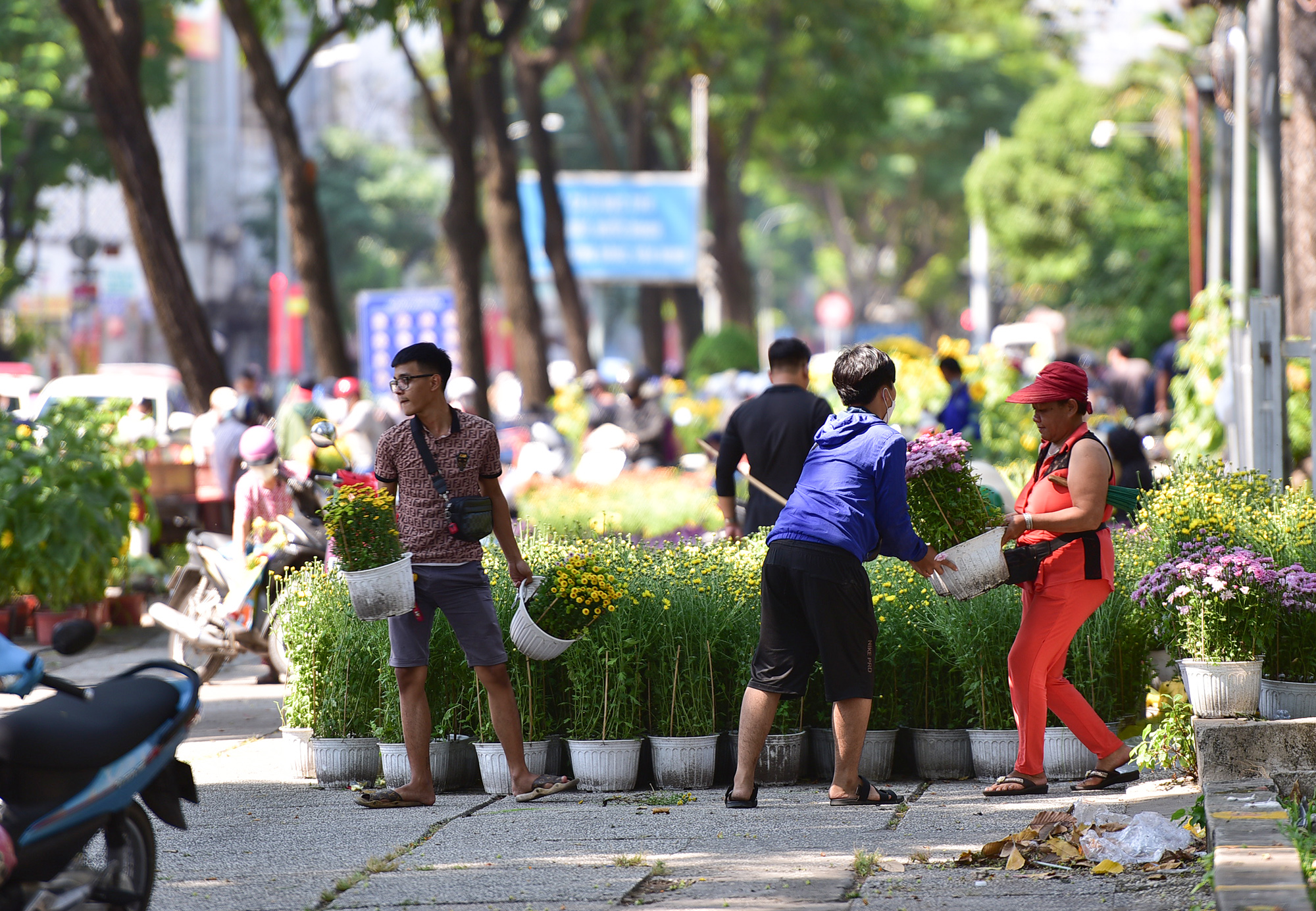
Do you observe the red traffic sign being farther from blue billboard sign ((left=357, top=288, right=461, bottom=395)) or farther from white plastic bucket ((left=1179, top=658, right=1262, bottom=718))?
white plastic bucket ((left=1179, top=658, right=1262, bottom=718))

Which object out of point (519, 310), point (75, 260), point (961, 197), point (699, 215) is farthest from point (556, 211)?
point (75, 260)

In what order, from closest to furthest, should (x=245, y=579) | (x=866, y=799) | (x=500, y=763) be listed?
(x=866, y=799) → (x=500, y=763) → (x=245, y=579)

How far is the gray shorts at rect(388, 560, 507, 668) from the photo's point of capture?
690cm

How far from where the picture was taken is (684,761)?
729cm

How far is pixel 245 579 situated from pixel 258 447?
791mm

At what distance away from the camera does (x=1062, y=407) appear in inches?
265

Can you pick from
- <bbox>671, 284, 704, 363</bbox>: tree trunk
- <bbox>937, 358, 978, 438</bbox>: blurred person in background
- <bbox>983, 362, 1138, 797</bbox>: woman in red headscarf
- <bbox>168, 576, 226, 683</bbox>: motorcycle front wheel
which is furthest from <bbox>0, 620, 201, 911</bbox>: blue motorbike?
<bbox>671, 284, 704, 363</bbox>: tree trunk

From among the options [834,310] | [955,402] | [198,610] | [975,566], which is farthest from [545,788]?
[834,310]

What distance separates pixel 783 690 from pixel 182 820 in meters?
2.45

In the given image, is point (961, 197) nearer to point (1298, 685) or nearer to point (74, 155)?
point (74, 155)

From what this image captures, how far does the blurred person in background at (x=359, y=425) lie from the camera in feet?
49.3

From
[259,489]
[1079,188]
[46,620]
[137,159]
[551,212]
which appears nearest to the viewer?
[259,489]

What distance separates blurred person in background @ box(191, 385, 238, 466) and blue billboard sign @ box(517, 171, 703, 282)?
52.2 feet

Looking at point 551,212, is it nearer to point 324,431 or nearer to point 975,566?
point 324,431
